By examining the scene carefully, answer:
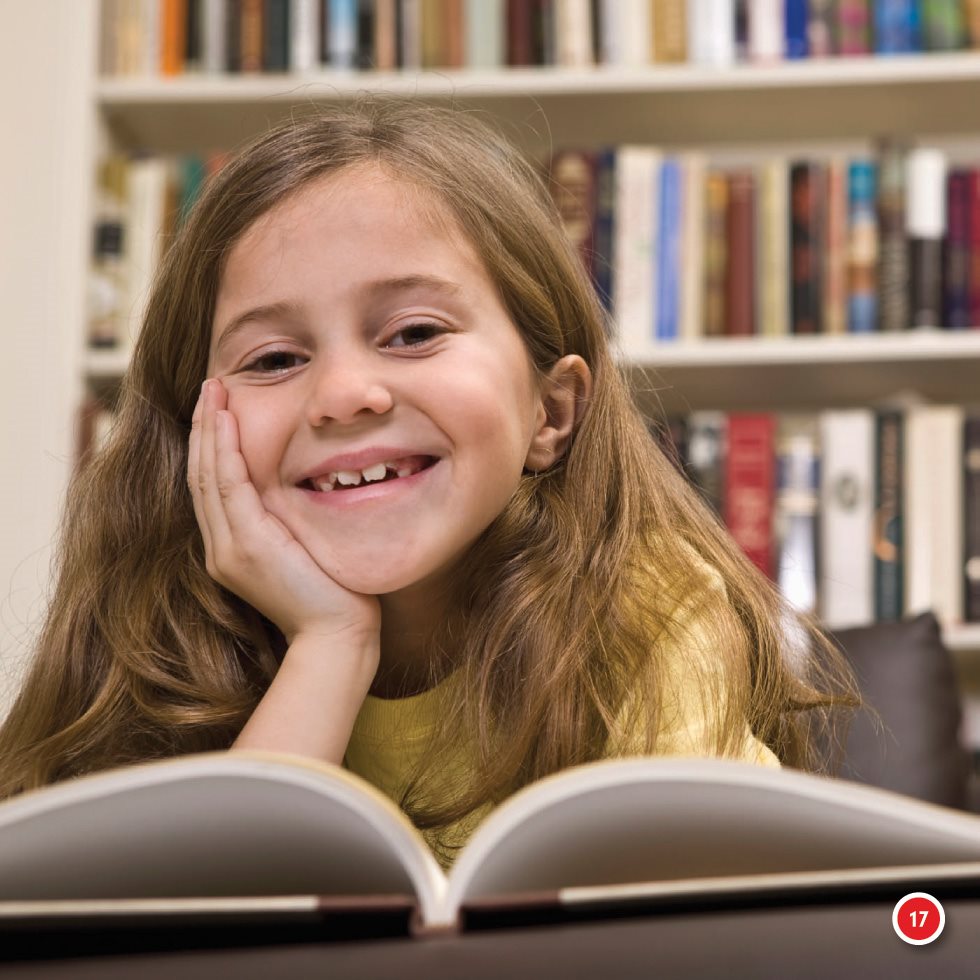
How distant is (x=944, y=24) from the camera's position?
183cm

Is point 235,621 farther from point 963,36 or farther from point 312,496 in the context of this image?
point 963,36

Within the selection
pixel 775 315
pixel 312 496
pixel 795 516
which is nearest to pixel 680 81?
pixel 775 315

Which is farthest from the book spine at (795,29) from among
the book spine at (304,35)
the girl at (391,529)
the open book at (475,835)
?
the open book at (475,835)

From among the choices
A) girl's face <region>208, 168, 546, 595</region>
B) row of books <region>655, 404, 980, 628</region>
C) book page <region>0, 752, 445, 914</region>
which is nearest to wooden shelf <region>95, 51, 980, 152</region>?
row of books <region>655, 404, 980, 628</region>

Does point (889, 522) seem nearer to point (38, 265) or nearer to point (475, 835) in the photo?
point (38, 265)

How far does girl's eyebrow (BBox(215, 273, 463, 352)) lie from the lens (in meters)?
0.94

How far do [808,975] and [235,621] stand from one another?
736 millimetres

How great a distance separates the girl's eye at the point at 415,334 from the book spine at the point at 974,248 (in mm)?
1066

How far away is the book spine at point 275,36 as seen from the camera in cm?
186

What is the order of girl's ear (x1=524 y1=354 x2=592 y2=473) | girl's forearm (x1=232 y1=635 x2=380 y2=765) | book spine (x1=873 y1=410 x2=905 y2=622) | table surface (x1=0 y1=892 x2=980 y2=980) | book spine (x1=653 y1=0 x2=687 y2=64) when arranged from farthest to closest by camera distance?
book spine (x1=653 y1=0 x2=687 y2=64), book spine (x1=873 y1=410 x2=905 y2=622), girl's ear (x1=524 y1=354 x2=592 y2=473), girl's forearm (x1=232 y1=635 x2=380 y2=765), table surface (x1=0 y1=892 x2=980 y2=980)

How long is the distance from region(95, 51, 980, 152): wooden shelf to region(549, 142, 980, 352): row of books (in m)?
0.11

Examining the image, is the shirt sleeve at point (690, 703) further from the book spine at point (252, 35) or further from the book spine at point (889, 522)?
the book spine at point (252, 35)

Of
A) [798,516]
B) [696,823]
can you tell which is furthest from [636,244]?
[696,823]

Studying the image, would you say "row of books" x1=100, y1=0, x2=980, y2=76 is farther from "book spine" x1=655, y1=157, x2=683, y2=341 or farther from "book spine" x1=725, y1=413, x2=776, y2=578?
"book spine" x1=725, y1=413, x2=776, y2=578
